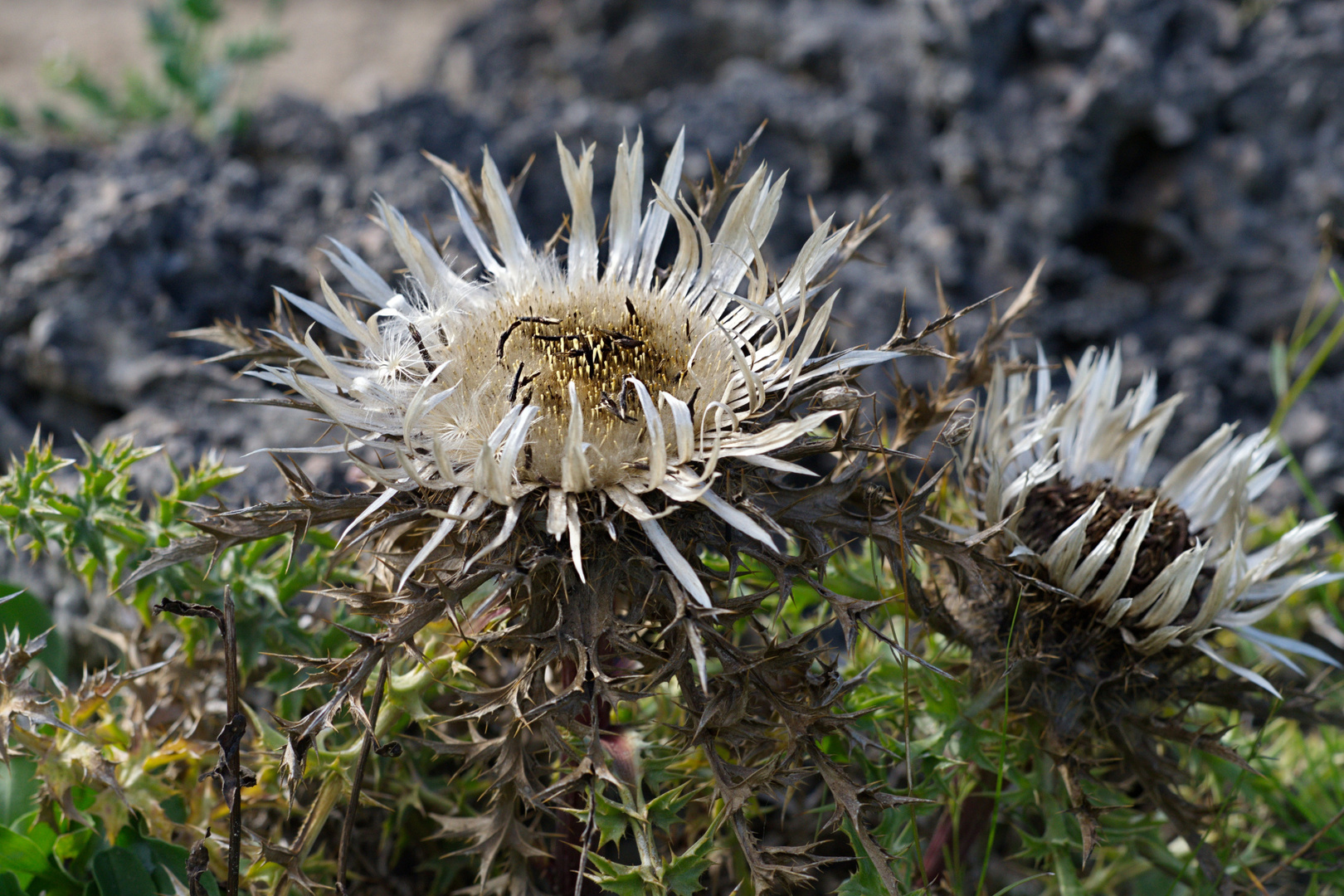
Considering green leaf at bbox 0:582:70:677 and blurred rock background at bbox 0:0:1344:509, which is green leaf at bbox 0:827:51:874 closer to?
green leaf at bbox 0:582:70:677

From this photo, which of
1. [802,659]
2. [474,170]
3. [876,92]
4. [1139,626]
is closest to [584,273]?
[802,659]

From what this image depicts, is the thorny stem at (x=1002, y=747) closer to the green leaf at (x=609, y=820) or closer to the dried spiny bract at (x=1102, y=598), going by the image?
the dried spiny bract at (x=1102, y=598)

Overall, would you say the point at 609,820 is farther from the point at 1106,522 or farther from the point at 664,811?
the point at 1106,522

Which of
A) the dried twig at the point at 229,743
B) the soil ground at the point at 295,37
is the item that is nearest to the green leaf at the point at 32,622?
the dried twig at the point at 229,743

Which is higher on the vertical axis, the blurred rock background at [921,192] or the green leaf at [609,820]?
the blurred rock background at [921,192]

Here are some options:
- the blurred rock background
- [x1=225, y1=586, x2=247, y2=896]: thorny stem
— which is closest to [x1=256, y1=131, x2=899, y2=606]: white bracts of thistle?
[x1=225, y1=586, x2=247, y2=896]: thorny stem

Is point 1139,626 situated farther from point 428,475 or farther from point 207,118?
point 207,118

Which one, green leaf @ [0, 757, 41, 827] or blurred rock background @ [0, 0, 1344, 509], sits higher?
blurred rock background @ [0, 0, 1344, 509]
